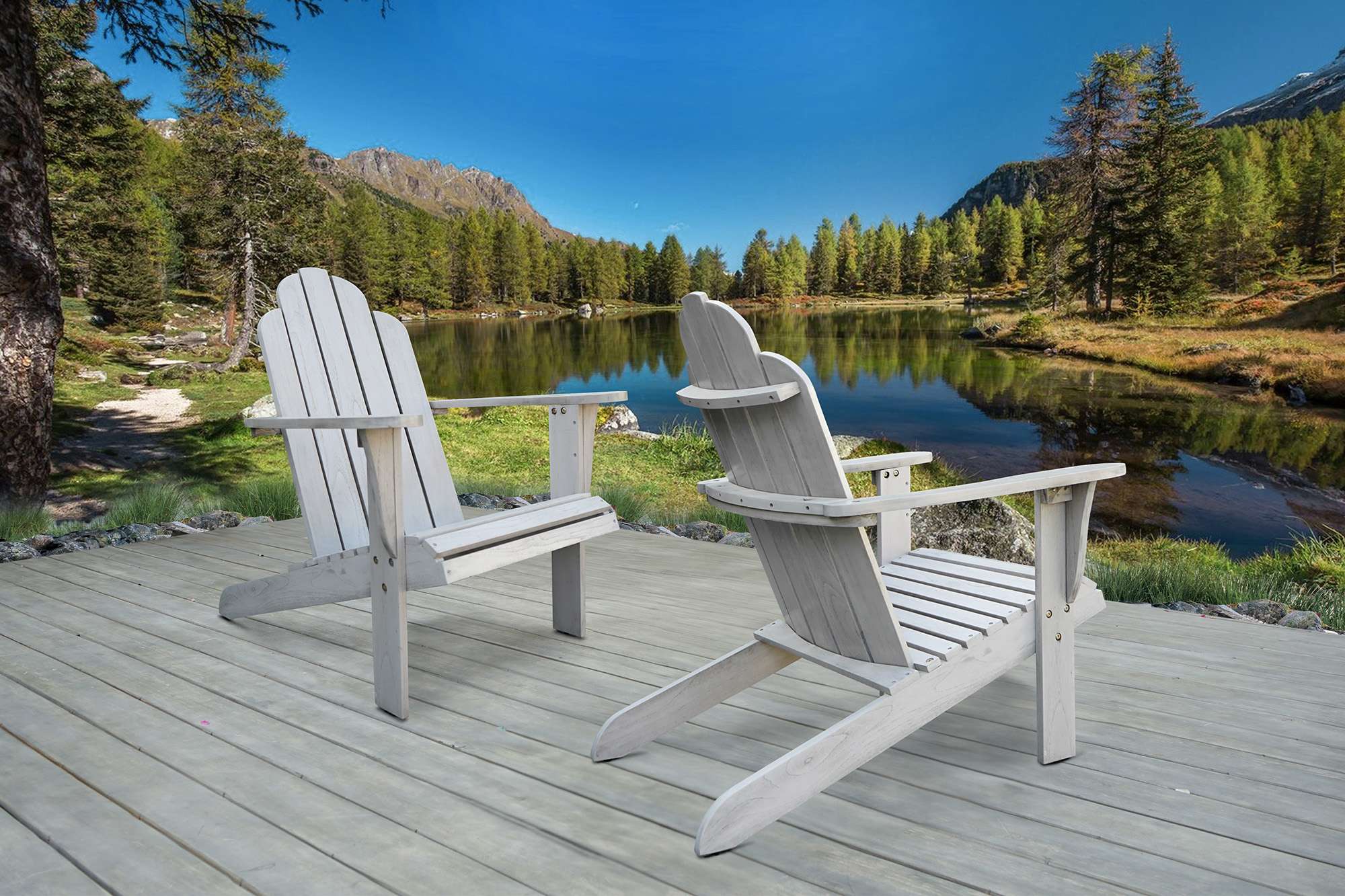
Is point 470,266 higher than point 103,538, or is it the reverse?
point 470,266

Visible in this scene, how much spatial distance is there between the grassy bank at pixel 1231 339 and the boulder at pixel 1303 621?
13.8m

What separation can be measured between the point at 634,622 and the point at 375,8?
531 cm

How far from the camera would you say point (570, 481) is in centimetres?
224

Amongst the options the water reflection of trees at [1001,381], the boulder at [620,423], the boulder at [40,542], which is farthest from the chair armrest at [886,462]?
the boulder at [620,423]

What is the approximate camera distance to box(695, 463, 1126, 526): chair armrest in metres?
1.15

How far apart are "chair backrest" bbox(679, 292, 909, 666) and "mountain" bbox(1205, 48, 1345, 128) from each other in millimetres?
106877

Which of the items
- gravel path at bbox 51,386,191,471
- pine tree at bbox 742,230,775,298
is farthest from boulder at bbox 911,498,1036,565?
pine tree at bbox 742,230,775,298

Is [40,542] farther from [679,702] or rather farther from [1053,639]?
[1053,639]

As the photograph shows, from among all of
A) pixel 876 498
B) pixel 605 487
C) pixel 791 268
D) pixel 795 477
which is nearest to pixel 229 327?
pixel 605 487

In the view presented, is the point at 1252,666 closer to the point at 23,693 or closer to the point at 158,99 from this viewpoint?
the point at 23,693

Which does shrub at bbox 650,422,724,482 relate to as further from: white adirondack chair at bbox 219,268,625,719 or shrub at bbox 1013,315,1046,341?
shrub at bbox 1013,315,1046,341

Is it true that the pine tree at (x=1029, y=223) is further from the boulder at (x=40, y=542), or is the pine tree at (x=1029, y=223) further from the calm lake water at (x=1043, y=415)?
the boulder at (x=40, y=542)

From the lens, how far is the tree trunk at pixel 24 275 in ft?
13.0

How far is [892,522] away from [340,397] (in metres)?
1.69
